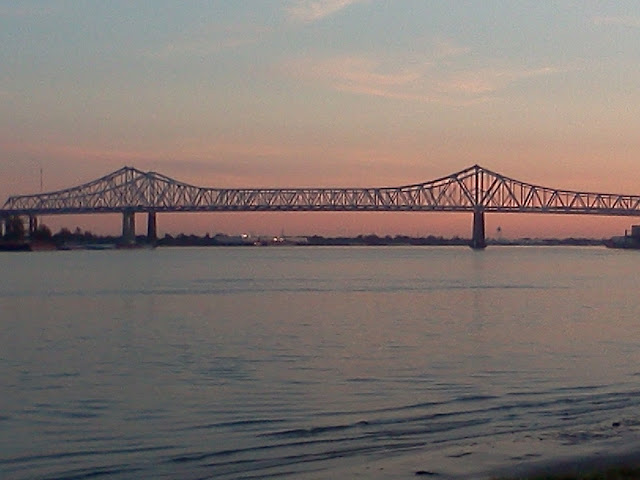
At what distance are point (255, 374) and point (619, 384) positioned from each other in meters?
4.84

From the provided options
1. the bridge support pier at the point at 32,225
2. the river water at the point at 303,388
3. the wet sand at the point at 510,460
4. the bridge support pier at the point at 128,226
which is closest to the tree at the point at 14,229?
the bridge support pier at the point at 32,225

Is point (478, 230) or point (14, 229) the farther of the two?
point (14, 229)

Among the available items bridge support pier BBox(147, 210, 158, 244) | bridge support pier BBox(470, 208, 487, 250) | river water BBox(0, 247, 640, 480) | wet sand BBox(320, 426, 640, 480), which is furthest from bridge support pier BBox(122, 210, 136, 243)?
wet sand BBox(320, 426, 640, 480)

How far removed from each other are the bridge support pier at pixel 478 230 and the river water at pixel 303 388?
7375 centimetres

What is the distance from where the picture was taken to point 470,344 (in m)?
20.6

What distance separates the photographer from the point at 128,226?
109500mm

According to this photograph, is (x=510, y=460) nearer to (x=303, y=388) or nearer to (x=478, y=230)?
(x=303, y=388)

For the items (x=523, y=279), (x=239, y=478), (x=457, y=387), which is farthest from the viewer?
(x=523, y=279)

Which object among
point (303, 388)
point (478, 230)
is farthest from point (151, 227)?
point (303, 388)

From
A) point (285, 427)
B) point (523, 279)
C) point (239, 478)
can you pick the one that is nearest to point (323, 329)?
point (285, 427)

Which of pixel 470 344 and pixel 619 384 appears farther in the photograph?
pixel 470 344

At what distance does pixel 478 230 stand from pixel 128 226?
32.7 m

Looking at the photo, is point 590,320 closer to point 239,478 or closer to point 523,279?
point 239,478

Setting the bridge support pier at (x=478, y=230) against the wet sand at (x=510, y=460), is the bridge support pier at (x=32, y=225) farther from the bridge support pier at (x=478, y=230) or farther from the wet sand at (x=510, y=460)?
the wet sand at (x=510, y=460)
